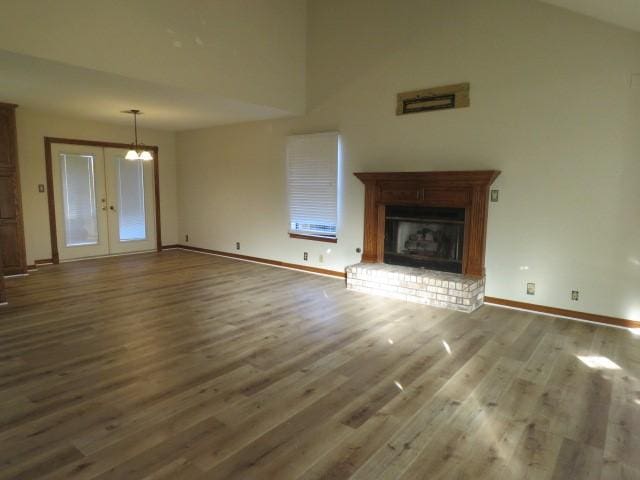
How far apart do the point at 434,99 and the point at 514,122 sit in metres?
1.00

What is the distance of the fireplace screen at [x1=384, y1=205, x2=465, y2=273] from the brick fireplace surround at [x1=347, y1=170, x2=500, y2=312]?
0.09m

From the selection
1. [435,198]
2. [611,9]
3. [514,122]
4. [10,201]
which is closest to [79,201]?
[10,201]

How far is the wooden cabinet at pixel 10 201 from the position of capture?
224 inches

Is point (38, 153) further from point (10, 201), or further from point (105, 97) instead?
point (105, 97)

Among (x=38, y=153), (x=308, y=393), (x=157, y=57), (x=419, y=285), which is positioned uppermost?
(x=157, y=57)

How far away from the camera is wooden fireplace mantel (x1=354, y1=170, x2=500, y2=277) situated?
180 inches

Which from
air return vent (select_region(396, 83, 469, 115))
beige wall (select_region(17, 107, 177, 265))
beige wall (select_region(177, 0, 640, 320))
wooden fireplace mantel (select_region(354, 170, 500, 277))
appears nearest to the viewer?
beige wall (select_region(177, 0, 640, 320))

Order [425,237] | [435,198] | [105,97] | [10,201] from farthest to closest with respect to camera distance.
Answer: [10,201] < [425,237] < [105,97] < [435,198]

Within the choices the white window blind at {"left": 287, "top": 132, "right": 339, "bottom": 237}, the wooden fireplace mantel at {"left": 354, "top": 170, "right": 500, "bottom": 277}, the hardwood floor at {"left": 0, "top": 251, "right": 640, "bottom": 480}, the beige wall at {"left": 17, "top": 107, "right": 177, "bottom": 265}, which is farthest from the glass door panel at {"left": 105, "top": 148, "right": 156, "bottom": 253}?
the wooden fireplace mantel at {"left": 354, "top": 170, "right": 500, "bottom": 277}

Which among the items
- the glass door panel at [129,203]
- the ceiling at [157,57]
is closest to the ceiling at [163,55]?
the ceiling at [157,57]

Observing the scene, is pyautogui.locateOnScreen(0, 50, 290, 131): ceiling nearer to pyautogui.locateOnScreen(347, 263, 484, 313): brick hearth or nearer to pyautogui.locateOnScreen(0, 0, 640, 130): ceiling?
pyautogui.locateOnScreen(0, 0, 640, 130): ceiling

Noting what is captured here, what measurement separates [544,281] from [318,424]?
3238 millimetres

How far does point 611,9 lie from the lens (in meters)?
3.35

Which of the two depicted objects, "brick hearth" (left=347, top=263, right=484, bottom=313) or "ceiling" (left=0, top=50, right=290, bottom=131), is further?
"brick hearth" (left=347, top=263, right=484, bottom=313)
